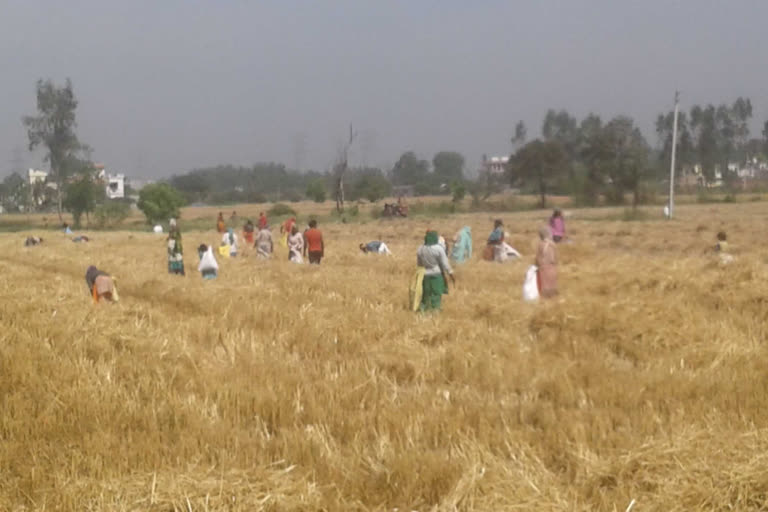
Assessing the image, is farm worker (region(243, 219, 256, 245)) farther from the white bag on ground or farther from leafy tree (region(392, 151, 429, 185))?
leafy tree (region(392, 151, 429, 185))

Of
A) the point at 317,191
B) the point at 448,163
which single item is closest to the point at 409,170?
the point at 448,163

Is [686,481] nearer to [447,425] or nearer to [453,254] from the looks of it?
[447,425]

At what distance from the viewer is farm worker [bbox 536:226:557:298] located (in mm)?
12320

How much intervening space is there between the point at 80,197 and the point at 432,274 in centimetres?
5735

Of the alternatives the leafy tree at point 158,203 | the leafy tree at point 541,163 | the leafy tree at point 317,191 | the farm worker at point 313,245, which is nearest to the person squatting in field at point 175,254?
the farm worker at point 313,245

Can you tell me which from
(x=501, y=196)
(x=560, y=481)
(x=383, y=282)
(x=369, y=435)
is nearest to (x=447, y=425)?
(x=369, y=435)

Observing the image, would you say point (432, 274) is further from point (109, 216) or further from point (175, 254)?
point (109, 216)

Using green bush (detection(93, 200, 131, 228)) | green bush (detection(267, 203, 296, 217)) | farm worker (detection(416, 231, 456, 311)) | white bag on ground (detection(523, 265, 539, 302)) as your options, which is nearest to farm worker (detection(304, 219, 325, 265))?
farm worker (detection(416, 231, 456, 311))

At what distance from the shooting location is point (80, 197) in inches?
2505

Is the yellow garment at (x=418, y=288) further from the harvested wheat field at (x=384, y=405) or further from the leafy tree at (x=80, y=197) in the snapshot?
the leafy tree at (x=80, y=197)

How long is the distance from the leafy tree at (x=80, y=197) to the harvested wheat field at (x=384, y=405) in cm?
5609

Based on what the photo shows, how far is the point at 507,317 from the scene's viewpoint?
10.9 meters

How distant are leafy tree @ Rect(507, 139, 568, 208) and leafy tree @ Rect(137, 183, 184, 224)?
104 feet

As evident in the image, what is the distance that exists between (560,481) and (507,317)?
244 inches
